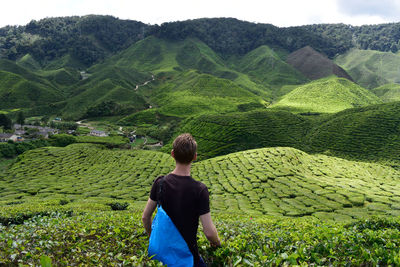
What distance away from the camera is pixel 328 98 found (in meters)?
120

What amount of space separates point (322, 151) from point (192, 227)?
70.6 metres

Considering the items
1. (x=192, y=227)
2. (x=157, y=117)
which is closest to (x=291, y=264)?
(x=192, y=227)

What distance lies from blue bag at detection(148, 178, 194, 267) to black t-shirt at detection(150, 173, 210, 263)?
0.54 feet

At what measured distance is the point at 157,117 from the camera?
386 ft

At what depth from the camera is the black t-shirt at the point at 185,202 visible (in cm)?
488

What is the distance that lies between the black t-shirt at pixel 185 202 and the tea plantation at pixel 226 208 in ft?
3.01

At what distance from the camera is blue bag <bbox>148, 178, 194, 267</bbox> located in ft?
15.7

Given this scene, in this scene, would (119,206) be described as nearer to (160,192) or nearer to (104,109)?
(160,192)

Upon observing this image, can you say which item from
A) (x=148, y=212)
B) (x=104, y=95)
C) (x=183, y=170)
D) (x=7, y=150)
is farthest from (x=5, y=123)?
(x=183, y=170)

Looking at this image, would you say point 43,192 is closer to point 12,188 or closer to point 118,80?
point 12,188

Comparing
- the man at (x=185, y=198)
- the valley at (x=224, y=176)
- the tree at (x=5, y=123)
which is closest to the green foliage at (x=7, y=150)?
the valley at (x=224, y=176)

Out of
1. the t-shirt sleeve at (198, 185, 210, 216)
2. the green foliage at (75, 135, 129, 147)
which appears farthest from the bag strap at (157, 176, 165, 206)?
the green foliage at (75, 135, 129, 147)

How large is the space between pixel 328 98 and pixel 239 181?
337 ft

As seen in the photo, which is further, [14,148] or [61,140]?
[61,140]
